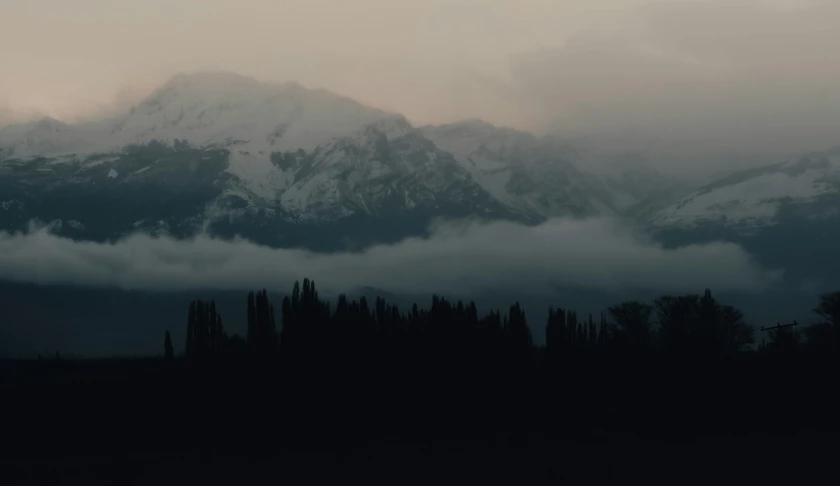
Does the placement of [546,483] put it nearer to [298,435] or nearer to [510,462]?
[510,462]

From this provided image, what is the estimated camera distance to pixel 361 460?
152500 mm

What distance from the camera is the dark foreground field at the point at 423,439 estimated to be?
13738 centimetres

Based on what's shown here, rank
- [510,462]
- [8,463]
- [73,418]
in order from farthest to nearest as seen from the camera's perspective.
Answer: [73,418], [8,463], [510,462]

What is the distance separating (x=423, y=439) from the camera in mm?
172500

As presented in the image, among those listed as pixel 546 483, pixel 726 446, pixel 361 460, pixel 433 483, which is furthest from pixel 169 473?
pixel 726 446

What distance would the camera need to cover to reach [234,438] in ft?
579

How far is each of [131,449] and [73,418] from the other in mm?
17811

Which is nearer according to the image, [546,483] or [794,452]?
[546,483]

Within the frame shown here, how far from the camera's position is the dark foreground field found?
451ft

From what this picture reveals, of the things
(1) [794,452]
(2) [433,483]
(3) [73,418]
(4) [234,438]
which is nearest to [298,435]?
(4) [234,438]

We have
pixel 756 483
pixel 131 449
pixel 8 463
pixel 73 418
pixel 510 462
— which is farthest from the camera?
pixel 73 418

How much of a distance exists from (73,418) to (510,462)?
70604 millimetres

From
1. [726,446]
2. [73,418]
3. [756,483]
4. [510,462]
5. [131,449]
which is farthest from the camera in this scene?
[73,418]

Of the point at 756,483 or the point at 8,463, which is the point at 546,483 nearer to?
the point at 756,483
